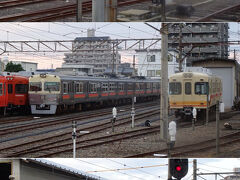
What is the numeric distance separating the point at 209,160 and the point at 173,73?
117 cm

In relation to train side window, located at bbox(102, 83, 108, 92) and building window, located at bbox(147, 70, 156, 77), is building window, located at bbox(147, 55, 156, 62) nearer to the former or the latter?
Answer: building window, located at bbox(147, 70, 156, 77)

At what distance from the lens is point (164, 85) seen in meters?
6.72

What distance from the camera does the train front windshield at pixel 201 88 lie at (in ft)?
22.3

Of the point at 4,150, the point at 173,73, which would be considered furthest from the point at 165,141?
the point at 4,150

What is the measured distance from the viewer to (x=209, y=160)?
6844 mm

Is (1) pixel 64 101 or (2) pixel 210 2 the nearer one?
(2) pixel 210 2

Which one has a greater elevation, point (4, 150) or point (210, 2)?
point (210, 2)

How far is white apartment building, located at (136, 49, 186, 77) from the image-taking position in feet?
21.9

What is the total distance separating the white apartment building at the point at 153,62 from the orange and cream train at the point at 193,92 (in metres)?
0.12

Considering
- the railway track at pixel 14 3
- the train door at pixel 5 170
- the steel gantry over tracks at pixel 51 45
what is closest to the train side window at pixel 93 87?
the steel gantry over tracks at pixel 51 45

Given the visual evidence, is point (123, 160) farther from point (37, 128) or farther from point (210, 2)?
point (210, 2)

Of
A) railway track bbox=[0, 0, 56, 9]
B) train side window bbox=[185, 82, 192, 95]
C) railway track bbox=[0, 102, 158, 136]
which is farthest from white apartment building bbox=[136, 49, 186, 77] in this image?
railway track bbox=[0, 0, 56, 9]

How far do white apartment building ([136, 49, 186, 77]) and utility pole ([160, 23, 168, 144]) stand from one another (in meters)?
0.05

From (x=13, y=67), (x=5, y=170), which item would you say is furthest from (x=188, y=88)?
(x=5, y=170)
